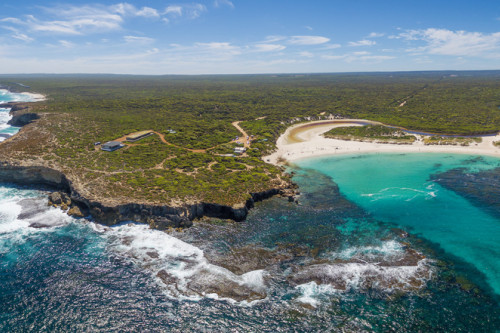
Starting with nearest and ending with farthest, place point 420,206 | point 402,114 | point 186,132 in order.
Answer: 1. point 420,206
2. point 186,132
3. point 402,114

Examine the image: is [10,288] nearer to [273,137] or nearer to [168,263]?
[168,263]

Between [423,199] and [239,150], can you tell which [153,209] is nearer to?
[239,150]

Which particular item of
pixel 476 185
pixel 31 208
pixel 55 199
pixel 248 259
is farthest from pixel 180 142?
pixel 476 185

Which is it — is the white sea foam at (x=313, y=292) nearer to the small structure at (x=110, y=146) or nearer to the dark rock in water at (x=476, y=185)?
the dark rock in water at (x=476, y=185)

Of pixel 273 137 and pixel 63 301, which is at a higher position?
pixel 273 137

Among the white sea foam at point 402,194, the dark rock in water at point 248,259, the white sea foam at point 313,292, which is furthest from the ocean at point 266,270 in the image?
the white sea foam at point 402,194

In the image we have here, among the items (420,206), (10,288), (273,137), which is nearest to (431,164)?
(420,206)

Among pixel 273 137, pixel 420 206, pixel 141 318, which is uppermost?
pixel 273 137

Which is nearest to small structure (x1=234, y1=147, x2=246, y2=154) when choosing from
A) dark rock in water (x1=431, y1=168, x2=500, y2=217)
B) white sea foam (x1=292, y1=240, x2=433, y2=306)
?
white sea foam (x1=292, y1=240, x2=433, y2=306)

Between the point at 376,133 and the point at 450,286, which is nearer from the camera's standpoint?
the point at 450,286
